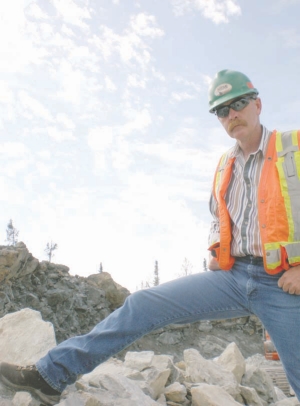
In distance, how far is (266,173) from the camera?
8.31 feet

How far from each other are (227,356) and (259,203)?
3657mm

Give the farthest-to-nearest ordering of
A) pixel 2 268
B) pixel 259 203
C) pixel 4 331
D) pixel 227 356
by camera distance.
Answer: pixel 2 268 → pixel 227 356 → pixel 4 331 → pixel 259 203

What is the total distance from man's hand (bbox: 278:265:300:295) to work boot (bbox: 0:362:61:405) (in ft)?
5.11

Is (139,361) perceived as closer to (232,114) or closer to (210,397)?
(210,397)

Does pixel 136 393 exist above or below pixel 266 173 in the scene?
below

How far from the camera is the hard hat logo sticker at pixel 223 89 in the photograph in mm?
2668

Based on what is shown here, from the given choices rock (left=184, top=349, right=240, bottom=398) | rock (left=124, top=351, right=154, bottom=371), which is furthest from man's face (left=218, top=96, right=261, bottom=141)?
rock (left=184, top=349, right=240, bottom=398)

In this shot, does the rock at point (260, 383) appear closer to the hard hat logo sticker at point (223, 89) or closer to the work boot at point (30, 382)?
the work boot at point (30, 382)

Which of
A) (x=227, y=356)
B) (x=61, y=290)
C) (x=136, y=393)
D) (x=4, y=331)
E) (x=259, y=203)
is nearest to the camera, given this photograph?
(x=259, y=203)

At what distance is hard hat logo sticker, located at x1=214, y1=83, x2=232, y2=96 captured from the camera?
267 centimetres

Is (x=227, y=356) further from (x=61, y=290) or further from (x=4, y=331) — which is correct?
(x=61, y=290)

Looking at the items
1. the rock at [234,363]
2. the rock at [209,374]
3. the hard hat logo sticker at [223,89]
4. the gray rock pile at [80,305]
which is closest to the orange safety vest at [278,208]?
the hard hat logo sticker at [223,89]

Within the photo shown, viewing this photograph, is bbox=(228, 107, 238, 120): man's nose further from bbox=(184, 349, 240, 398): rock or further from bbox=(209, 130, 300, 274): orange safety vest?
bbox=(184, 349, 240, 398): rock

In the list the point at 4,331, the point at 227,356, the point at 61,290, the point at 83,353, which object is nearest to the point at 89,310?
the point at 61,290
